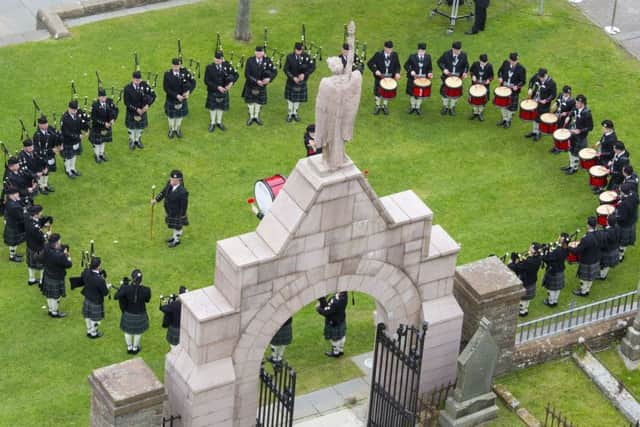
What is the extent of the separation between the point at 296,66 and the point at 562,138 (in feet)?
19.4

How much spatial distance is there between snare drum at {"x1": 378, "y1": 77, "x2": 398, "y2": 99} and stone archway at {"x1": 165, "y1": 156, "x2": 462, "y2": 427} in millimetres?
10507

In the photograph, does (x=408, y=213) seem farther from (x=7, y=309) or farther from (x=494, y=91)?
(x=494, y=91)

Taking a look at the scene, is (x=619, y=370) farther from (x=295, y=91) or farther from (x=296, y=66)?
(x=296, y=66)

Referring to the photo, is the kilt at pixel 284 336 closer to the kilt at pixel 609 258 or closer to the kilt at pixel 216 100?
the kilt at pixel 609 258

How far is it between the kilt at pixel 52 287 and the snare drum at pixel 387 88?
9578mm

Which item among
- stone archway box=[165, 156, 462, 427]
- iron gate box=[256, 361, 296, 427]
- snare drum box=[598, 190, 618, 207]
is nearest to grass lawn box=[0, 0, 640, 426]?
snare drum box=[598, 190, 618, 207]

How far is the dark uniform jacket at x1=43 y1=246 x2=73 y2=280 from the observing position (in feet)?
89.4

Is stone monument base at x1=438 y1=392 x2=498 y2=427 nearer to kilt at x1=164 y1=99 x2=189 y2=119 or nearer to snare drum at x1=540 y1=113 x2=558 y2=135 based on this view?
snare drum at x1=540 y1=113 x2=558 y2=135

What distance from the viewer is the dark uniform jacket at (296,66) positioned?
3375cm

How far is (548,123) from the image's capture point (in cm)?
3303

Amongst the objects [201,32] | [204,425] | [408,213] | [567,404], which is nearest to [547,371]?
[567,404]

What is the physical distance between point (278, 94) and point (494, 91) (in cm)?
479

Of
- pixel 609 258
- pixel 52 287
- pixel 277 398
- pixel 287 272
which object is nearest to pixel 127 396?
pixel 277 398

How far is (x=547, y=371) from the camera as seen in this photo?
26531 millimetres
